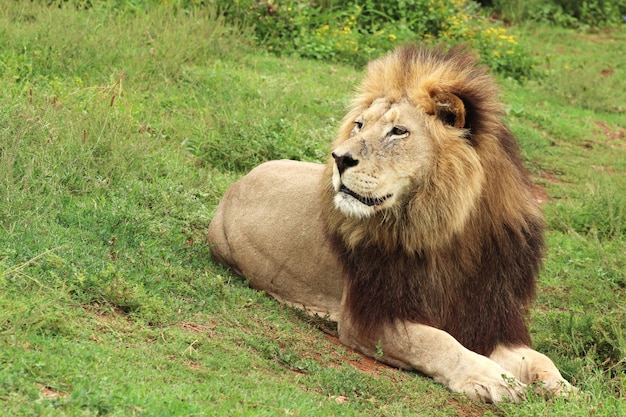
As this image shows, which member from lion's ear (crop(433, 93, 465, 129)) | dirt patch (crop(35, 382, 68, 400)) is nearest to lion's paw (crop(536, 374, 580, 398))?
lion's ear (crop(433, 93, 465, 129))

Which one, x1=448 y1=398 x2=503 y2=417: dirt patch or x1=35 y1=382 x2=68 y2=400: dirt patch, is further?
x1=448 y1=398 x2=503 y2=417: dirt patch

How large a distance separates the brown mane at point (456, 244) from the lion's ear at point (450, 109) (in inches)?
1.9

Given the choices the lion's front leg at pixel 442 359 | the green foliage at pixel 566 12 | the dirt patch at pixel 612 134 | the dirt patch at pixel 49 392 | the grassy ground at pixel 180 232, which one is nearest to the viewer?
the dirt patch at pixel 49 392

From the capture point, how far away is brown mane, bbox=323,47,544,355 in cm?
448

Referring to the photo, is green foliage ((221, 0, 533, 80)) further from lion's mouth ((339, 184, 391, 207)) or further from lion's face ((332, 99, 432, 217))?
lion's mouth ((339, 184, 391, 207))

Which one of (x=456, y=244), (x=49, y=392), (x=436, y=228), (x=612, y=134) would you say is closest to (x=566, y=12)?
(x=612, y=134)

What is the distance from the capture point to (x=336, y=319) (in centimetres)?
524

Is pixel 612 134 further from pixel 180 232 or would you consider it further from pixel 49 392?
pixel 49 392

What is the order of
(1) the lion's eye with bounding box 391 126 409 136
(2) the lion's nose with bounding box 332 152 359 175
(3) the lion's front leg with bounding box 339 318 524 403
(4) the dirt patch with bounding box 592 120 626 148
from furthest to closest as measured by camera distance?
(4) the dirt patch with bounding box 592 120 626 148
(1) the lion's eye with bounding box 391 126 409 136
(2) the lion's nose with bounding box 332 152 359 175
(3) the lion's front leg with bounding box 339 318 524 403

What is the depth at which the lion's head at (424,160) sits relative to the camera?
4.32 m

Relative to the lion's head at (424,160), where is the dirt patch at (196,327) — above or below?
below

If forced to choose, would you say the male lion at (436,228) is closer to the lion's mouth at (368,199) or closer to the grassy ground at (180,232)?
the lion's mouth at (368,199)

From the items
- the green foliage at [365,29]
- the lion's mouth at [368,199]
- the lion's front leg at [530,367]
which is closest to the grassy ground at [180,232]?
the lion's front leg at [530,367]

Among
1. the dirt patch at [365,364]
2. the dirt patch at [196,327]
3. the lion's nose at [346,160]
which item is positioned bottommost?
the dirt patch at [365,364]
